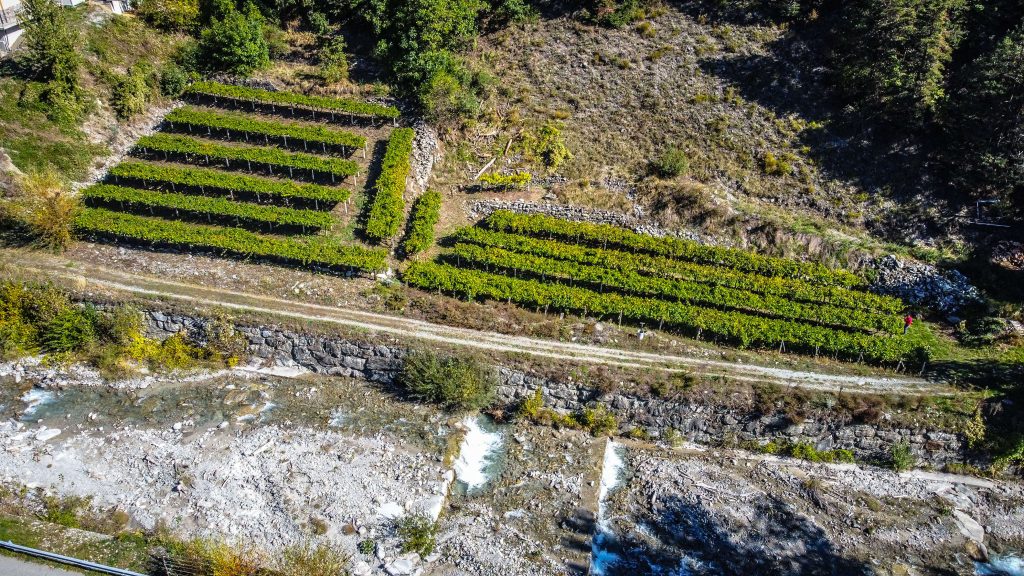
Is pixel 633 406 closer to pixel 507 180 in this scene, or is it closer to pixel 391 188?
pixel 507 180

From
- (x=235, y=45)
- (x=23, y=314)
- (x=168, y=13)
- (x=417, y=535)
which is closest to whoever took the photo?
(x=417, y=535)

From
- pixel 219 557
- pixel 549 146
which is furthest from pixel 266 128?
pixel 219 557

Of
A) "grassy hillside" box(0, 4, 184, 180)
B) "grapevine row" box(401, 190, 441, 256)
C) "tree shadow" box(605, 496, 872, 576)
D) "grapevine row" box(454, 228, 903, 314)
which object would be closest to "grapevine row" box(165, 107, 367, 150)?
"grassy hillside" box(0, 4, 184, 180)

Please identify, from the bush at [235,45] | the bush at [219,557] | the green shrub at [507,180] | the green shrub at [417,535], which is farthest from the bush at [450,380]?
the bush at [235,45]

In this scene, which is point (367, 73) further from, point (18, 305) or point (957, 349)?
point (957, 349)

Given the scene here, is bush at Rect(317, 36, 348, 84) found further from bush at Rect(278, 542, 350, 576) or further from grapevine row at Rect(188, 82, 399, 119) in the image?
bush at Rect(278, 542, 350, 576)

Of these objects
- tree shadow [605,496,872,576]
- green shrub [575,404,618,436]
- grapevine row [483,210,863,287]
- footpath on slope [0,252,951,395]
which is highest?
grapevine row [483,210,863,287]

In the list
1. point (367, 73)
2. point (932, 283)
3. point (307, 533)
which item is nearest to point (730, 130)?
point (932, 283)
